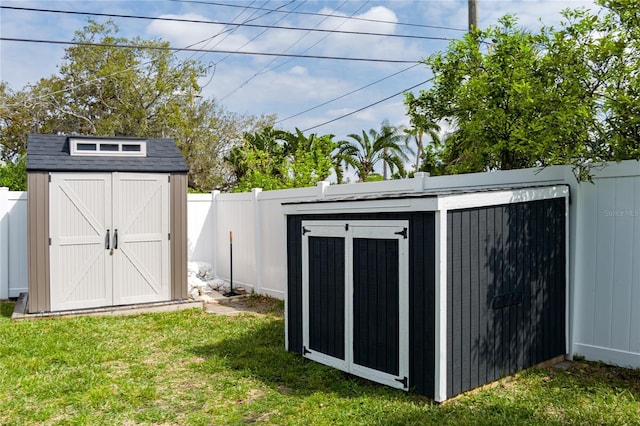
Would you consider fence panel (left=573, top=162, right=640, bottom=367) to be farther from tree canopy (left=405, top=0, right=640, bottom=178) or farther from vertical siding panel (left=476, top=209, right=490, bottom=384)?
vertical siding panel (left=476, top=209, right=490, bottom=384)

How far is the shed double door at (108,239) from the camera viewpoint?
720cm

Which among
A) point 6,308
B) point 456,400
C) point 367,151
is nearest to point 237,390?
point 456,400

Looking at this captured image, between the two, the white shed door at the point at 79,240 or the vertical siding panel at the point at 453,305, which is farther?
the white shed door at the point at 79,240

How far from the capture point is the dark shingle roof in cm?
721

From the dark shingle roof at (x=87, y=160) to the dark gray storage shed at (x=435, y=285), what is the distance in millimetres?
3704

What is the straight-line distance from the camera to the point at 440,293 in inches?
146

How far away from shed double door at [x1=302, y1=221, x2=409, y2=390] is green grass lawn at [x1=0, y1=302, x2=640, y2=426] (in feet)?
0.55

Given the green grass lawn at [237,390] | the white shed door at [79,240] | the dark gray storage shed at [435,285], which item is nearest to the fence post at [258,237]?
the white shed door at [79,240]

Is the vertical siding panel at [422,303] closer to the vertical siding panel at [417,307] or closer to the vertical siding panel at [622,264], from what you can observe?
the vertical siding panel at [417,307]

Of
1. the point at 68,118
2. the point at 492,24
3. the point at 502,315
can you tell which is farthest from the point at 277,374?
the point at 68,118

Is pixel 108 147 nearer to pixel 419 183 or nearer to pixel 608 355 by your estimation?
pixel 419 183

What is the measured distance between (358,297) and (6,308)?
20.1 feet

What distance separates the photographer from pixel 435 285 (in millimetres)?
3732

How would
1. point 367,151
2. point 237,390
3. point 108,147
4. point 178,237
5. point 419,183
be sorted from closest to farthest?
1. point 237,390
2. point 419,183
3. point 108,147
4. point 178,237
5. point 367,151
